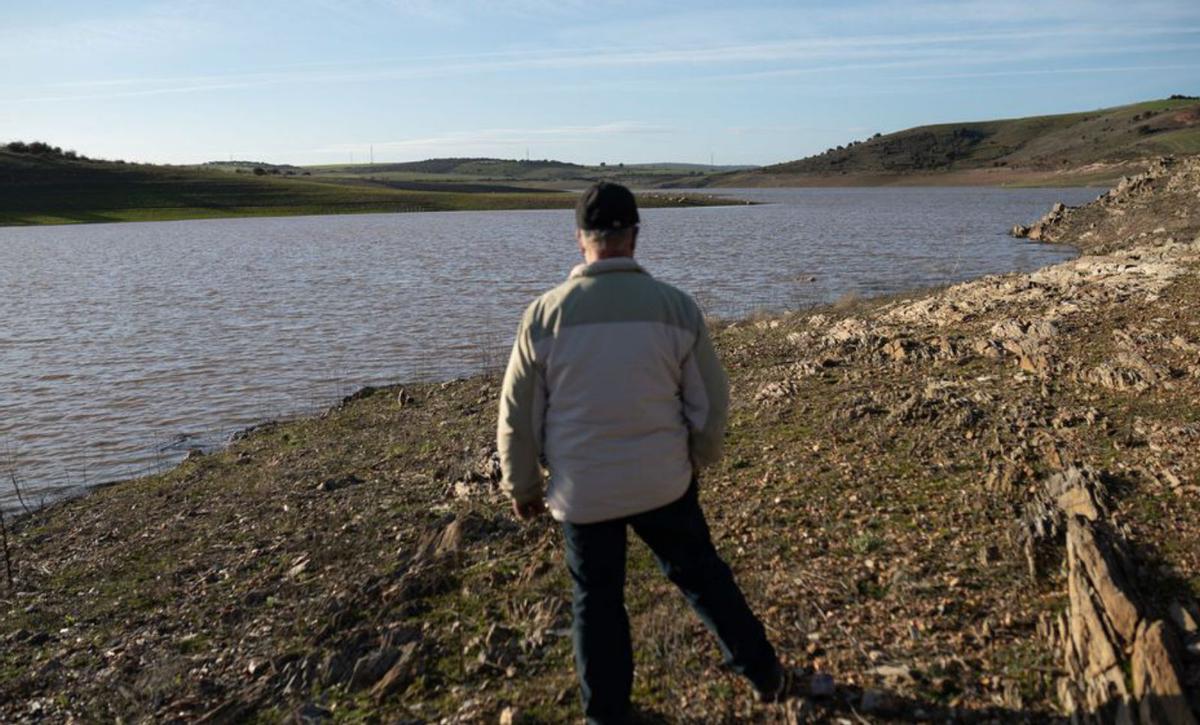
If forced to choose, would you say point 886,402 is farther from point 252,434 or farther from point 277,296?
point 277,296

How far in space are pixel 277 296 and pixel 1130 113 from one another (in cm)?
15326

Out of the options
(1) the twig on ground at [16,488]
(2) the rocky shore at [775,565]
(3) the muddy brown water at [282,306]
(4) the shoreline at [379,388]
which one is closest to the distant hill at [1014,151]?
(3) the muddy brown water at [282,306]

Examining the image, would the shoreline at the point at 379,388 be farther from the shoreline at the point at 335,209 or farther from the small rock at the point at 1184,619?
the shoreline at the point at 335,209

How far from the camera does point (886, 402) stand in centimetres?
884

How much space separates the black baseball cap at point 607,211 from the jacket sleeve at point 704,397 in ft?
1.88

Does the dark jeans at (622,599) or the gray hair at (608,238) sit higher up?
the gray hair at (608,238)

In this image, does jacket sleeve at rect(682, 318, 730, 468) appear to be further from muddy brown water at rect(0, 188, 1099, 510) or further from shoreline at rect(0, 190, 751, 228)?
shoreline at rect(0, 190, 751, 228)

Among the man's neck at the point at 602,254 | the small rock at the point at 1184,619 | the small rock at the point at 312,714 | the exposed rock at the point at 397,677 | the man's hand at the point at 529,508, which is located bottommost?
the small rock at the point at 312,714

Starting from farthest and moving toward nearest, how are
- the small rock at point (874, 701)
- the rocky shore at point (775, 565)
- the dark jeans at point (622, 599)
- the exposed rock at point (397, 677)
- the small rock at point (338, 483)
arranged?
1. the small rock at point (338, 483)
2. the exposed rock at point (397, 677)
3. the rocky shore at point (775, 565)
4. the small rock at point (874, 701)
5. the dark jeans at point (622, 599)

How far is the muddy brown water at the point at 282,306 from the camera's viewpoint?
14297 mm

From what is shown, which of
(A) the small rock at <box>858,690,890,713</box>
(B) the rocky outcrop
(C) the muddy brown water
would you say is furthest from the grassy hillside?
(B) the rocky outcrop

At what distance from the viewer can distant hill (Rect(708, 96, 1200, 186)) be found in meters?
116

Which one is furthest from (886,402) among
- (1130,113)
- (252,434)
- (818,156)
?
(818,156)

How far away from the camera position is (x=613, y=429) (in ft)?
12.3
